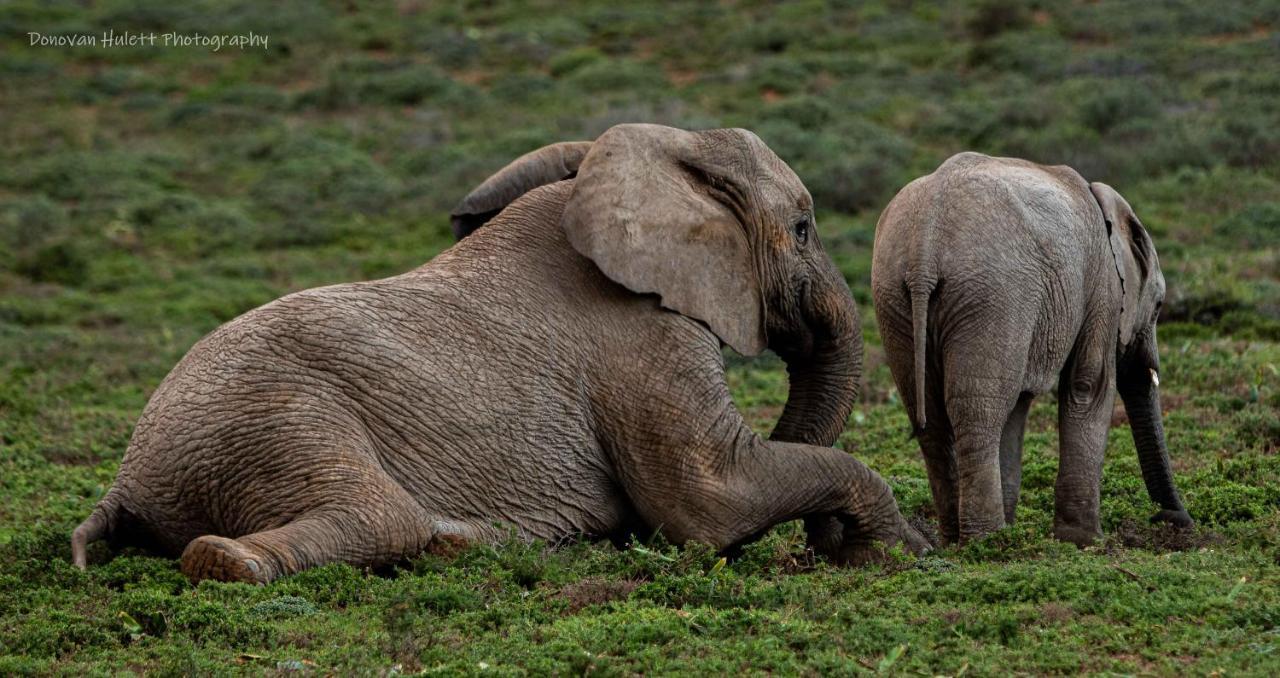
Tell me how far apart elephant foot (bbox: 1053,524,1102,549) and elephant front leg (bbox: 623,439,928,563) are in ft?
3.24

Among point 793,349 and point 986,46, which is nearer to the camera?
point 793,349

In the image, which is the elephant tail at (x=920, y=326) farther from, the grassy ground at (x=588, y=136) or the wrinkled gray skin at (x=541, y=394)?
the grassy ground at (x=588, y=136)

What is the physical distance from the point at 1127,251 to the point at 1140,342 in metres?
0.60

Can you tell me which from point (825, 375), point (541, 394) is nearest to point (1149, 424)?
point (825, 375)

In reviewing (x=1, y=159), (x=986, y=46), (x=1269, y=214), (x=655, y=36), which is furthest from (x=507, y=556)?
(x=655, y=36)

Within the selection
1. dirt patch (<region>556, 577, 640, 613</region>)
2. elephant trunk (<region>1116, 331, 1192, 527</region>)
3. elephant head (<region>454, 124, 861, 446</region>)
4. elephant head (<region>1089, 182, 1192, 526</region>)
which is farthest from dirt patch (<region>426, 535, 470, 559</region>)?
elephant trunk (<region>1116, 331, 1192, 527</region>)

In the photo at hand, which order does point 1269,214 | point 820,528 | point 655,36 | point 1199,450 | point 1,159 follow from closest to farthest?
point 820,528, point 1199,450, point 1269,214, point 1,159, point 655,36

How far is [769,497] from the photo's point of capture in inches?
291

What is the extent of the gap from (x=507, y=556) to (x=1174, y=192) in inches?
541

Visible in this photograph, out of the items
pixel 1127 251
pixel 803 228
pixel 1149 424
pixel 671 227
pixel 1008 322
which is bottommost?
pixel 1149 424

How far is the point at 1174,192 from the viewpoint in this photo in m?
18.7

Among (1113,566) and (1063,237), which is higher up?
(1063,237)

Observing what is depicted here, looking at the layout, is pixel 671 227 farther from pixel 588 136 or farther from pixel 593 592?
pixel 588 136

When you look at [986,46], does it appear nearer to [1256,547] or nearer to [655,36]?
[655,36]
